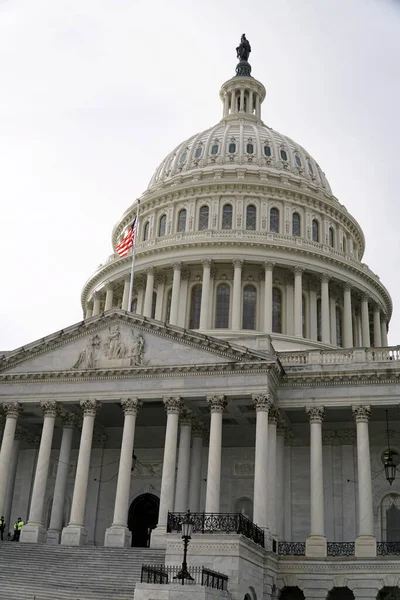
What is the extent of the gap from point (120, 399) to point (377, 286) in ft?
→ 96.0

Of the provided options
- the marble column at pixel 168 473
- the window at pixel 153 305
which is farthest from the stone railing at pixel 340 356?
the window at pixel 153 305

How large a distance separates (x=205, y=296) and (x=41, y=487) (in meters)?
20.4

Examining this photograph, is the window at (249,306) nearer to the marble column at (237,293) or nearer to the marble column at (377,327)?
the marble column at (237,293)

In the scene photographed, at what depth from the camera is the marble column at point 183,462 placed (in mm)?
39406

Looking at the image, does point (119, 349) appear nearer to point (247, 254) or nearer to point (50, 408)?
point (50, 408)

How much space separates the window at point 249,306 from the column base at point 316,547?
818 inches

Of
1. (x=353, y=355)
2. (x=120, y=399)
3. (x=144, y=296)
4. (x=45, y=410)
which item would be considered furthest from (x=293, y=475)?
(x=144, y=296)

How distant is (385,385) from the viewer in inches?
1553

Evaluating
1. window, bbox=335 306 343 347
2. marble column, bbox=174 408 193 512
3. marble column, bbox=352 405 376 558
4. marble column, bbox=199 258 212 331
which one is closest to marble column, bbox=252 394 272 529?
marble column, bbox=174 408 193 512

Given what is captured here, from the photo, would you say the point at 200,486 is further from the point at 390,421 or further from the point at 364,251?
the point at 364,251

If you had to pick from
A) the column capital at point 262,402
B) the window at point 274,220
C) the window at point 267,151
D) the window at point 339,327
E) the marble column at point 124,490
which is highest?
the window at point 267,151

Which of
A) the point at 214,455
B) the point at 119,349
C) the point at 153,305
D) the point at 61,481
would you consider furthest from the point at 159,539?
the point at 153,305

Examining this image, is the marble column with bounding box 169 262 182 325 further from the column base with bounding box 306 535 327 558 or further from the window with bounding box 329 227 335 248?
the column base with bounding box 306 535 327 558

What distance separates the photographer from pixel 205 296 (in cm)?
5531
